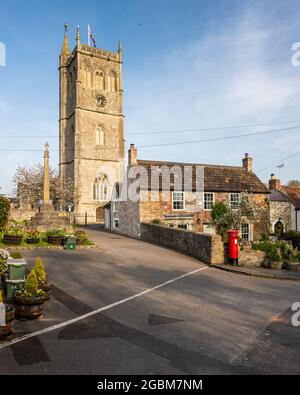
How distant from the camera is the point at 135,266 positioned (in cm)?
1402

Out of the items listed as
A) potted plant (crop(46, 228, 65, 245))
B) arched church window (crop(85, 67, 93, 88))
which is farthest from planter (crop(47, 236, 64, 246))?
arched church window (crop(85, 67, 93, 88))

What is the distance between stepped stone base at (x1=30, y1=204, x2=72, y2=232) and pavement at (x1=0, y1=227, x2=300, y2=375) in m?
12.4

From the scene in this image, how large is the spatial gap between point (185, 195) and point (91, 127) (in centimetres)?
3006

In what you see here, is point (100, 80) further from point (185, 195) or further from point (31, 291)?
point (31, 291)

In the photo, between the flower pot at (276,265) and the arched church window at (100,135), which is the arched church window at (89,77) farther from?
the flower pot at (276,265)

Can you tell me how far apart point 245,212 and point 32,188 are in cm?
3224

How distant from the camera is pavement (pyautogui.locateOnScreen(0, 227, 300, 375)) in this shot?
523 centimetres

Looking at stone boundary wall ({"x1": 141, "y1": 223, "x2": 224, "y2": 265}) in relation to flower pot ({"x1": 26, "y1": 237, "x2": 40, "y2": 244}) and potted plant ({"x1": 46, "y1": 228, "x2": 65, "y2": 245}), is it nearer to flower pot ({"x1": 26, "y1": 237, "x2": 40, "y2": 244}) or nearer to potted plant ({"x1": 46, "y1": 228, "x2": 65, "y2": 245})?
potted plant ({"x1": 46, "y1": 228, "x2": 65, "y2": 245})

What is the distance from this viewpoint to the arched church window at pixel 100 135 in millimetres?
52500

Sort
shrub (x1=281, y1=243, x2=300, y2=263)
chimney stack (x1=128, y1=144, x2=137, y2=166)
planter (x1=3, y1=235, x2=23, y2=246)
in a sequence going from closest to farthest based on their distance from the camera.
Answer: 1. shrub (x1=281, y1=243, x2=300, y2=263)
2. planter (x1=3, y1=235, x2=23, y2=246)
3. chimney stack (x1=128, y1=144, x2=137, y2=166)

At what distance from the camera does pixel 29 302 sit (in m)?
7.15

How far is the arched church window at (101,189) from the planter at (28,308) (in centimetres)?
4376

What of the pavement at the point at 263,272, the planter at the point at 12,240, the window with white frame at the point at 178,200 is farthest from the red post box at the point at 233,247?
the planter at the point at 12,240
